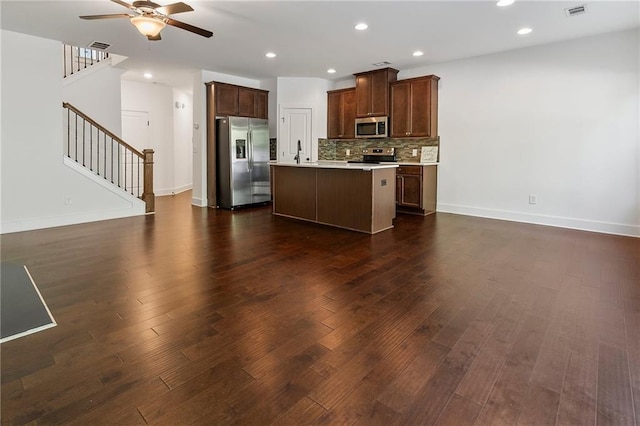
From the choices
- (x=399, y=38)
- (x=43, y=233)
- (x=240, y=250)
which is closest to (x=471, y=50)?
(x=399, y=38)

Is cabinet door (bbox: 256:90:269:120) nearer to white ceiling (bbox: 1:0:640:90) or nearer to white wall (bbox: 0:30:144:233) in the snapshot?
white ceiling (bbox: 1:0:640:90)

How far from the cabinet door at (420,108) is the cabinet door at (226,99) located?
139 inches

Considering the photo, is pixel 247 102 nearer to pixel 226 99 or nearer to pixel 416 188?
pixel 226 99

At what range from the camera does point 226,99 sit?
7234 millimetres

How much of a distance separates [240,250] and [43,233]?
9.74 ft

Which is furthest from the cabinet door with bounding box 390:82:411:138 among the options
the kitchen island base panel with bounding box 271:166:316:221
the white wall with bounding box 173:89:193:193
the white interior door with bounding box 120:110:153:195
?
the white interior door with bounding box 120:110:153:195

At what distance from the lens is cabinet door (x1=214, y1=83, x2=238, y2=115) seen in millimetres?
7113

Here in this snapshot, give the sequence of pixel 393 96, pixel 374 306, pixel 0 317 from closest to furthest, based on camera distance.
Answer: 1. pixel 0 317
2. pixel 374 306
3. pixel 393 96

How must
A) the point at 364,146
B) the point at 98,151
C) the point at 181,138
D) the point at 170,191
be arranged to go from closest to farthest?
the point at 98,151 → the point at 364,146 → the point at 170,191 → the point at 181,138

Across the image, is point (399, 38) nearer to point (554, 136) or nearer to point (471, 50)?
point (471, 50)

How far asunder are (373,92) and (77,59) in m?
5.81

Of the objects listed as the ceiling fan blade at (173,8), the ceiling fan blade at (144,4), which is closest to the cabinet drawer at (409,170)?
the ceiling fan blade at (173,8)

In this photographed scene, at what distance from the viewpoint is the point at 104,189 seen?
5.84 meters

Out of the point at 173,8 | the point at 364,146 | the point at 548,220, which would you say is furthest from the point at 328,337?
the point at 364,146
